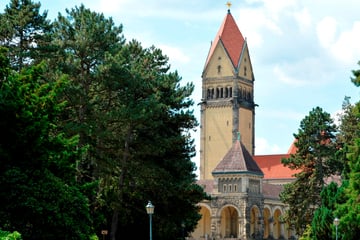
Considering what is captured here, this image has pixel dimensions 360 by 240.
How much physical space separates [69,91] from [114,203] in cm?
621

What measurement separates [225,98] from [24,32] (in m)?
70.7

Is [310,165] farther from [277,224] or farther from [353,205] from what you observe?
[277,224]

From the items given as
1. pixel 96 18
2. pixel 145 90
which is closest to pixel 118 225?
pixel 145 90

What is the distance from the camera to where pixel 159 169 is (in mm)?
39562

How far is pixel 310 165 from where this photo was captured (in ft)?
200

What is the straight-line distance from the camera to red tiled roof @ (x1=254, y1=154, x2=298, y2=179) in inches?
4186

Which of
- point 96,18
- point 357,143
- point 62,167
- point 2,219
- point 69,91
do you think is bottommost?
point 2,219

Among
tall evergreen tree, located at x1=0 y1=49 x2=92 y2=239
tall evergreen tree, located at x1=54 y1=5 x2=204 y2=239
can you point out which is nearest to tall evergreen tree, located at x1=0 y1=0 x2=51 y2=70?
tall evergreen tree, located at x1=54 y1=5 x2=204 y2=239

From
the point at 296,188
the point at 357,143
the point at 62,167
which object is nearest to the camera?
the point at 62,167

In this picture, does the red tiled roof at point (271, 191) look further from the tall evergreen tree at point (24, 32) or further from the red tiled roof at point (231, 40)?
the tall evergreen tree at point (24, 32)

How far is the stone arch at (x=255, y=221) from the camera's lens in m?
83.9

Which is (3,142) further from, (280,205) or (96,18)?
(280,205)

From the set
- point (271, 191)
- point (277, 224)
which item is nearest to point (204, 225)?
point (277, 224)

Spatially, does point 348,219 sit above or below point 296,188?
below
